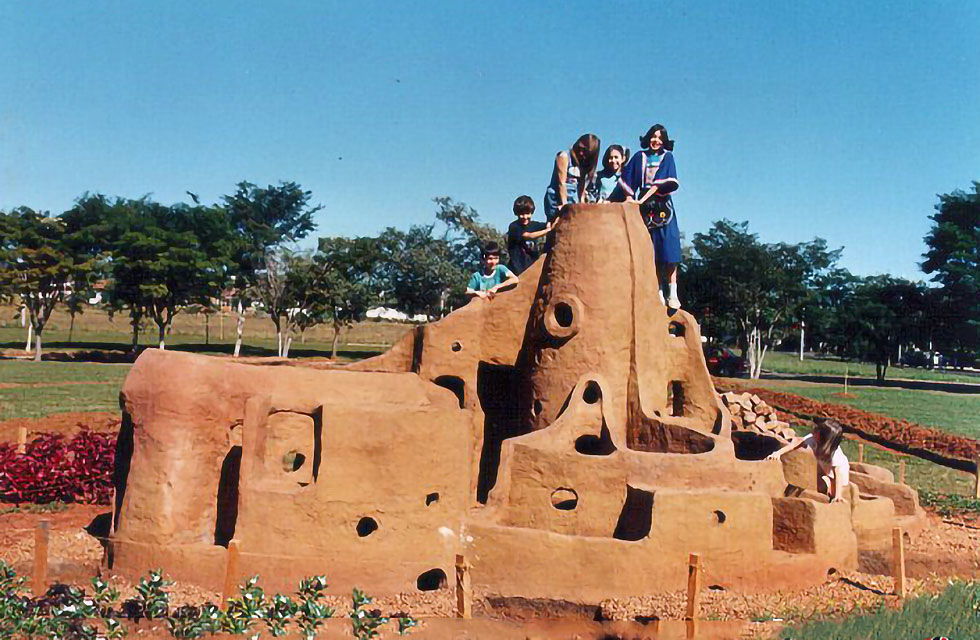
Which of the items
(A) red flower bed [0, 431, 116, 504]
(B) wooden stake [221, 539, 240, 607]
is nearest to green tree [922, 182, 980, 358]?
(B) wooden stake [221, 539, 240, 607]

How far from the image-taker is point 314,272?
45.6 m

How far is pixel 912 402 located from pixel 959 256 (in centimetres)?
1256

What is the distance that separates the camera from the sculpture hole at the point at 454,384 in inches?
458

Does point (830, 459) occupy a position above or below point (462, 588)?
above

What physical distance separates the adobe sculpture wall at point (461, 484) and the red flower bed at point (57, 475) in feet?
19.8

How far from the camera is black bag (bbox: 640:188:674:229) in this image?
40.0 feet

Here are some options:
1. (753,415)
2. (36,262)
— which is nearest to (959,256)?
(753,415)

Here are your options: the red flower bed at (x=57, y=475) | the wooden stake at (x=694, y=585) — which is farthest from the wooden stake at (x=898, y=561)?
the red flower bed at (x=57, y=475)

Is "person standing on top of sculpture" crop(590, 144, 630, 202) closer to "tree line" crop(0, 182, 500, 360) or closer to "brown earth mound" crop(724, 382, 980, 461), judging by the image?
"brown earth mound" crop(724, 382, 980, 461)

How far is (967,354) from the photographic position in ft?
92.9

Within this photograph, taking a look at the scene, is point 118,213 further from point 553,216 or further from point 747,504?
point 747,504

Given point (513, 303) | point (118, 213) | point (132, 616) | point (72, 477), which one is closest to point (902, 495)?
point (513, 303)

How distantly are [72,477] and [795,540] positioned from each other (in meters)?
13.5

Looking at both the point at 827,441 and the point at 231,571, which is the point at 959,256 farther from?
the point at 231,571
